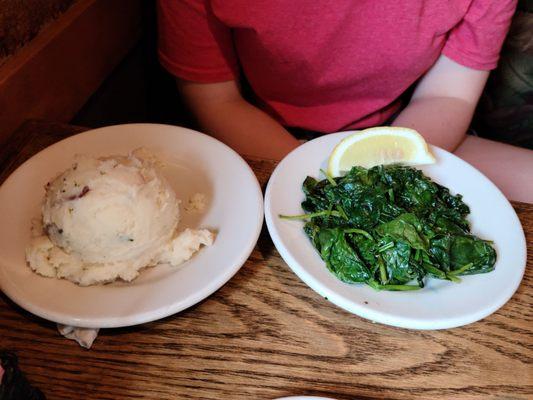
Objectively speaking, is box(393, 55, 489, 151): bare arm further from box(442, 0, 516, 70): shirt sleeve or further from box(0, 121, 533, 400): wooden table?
box(0, 121, 533, 400): wooden table

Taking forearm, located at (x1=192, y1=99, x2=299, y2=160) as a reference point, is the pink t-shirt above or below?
above

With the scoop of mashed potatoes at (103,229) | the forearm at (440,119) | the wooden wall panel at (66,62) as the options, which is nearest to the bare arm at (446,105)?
the forearm at (440,119)

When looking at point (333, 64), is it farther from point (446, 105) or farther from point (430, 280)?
point (430, 280)

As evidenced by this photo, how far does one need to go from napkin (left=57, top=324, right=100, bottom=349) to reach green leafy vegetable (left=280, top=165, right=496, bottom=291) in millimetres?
419

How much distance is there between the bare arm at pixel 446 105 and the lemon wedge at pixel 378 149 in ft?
1.02

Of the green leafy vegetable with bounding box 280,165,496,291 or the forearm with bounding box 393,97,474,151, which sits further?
the forearm with bounding box 393,97,474,151

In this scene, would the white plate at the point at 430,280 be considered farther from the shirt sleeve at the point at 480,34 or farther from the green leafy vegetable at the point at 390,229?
the shirt sleeve at the point at 480,34

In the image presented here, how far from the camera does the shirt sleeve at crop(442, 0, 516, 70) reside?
125 cm

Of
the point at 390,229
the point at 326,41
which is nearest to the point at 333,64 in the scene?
the point at 326,41

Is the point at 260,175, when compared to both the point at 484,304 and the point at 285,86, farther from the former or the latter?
the point at 484,304

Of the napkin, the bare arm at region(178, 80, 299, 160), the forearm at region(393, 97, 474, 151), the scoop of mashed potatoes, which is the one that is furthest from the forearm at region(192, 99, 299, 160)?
the napkin

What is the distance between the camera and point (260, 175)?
106 cm

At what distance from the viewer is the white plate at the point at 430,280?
2.49 feet

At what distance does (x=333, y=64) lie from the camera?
130cm
